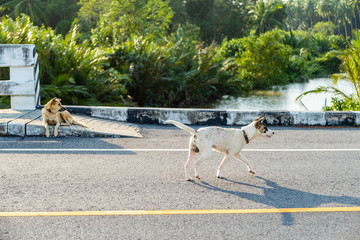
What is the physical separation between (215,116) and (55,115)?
337 centimetres

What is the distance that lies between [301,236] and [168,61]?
15022 mm

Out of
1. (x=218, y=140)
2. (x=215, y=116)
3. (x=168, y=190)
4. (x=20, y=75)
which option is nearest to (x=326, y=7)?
(x=215, y=116)

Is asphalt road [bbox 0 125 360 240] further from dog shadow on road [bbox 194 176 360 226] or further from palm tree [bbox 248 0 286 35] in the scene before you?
palm tree [bbox 248 0 286 35]

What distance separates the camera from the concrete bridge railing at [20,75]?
8750 millimetres

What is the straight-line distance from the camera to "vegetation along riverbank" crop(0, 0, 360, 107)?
12750mm

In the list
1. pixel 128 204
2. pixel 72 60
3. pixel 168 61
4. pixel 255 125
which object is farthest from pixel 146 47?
pixel 128 204

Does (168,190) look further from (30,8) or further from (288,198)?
(30,8)

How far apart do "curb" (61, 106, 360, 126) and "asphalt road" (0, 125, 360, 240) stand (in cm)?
145

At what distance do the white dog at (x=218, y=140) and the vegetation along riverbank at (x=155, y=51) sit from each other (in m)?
6.42

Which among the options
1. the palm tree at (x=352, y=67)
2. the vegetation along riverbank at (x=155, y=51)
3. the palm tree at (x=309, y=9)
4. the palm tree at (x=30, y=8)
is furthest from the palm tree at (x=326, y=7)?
the palm tree at (x=352, y=67)

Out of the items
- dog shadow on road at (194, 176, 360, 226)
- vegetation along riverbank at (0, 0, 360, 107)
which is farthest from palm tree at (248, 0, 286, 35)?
dog shadow on road at (194, 176, 360, 226)

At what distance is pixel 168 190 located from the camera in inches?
203

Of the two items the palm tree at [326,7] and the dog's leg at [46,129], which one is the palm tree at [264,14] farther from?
the dog's leg at [46,129]

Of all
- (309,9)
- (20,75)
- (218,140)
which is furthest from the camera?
(309,9)
